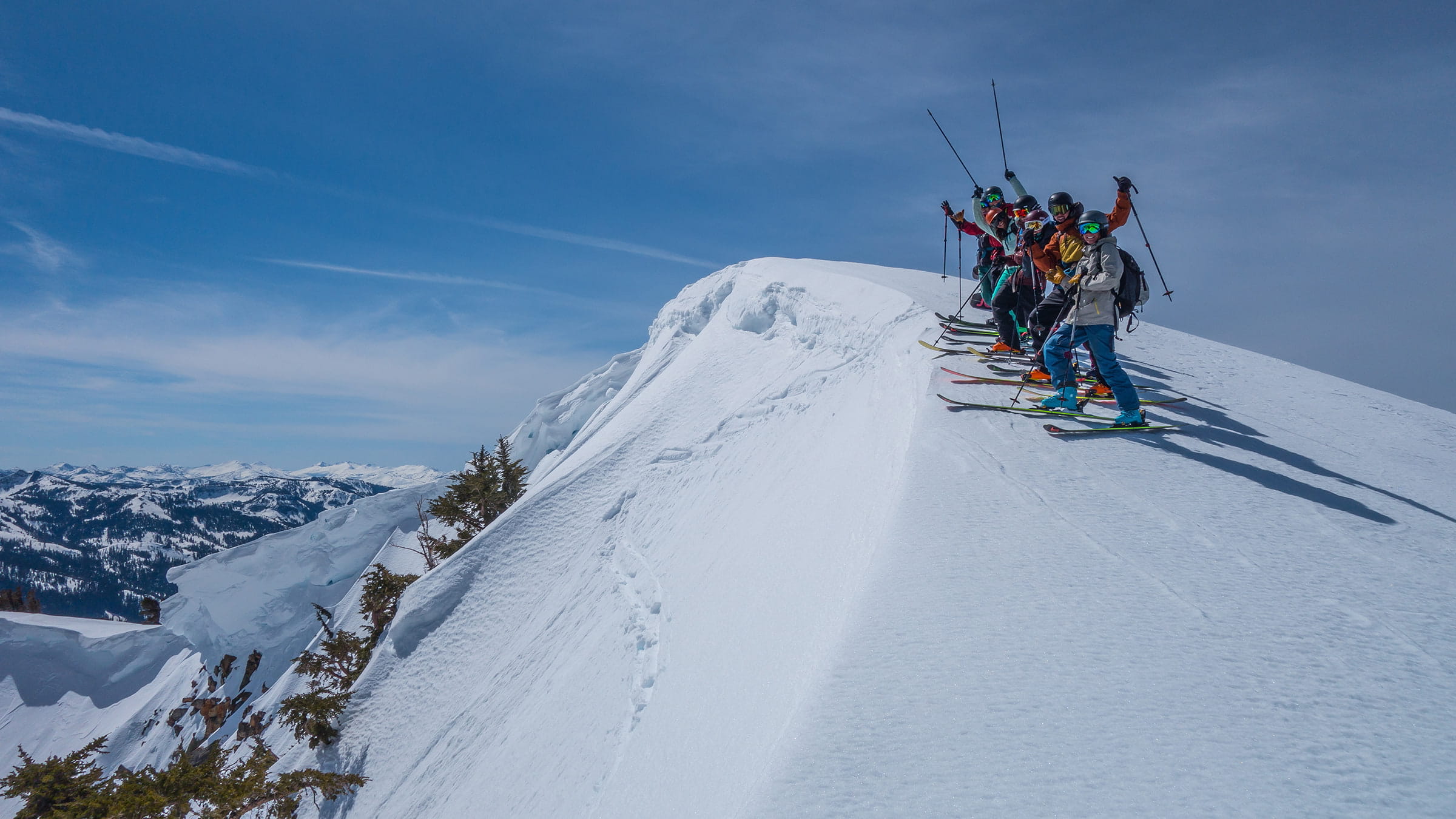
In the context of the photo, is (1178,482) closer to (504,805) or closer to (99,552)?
(504,805)

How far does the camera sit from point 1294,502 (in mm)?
5348

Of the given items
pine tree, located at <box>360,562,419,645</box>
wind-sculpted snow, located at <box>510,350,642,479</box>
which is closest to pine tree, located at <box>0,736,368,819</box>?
pine tree, located at <box>360,562,419,645</box>

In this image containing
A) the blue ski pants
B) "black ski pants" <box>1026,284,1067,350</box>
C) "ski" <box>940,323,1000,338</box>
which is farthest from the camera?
"ski" <box>940,323,1000,338</box>

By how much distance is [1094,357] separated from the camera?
283 inches

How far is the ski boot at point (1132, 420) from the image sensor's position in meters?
7.02

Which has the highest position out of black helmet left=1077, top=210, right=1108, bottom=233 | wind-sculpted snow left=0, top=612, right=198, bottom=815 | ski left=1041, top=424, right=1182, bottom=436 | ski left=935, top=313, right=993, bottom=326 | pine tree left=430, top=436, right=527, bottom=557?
black helmet left=1077, top=210, right=1108, bottom=233

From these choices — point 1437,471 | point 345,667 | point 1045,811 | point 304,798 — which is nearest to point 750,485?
point 1045,811

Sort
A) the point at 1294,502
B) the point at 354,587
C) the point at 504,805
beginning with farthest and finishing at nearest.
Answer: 1. the point at 354,587
2. the point at 504,805
3. the point at 1294,502

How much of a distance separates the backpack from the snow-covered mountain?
5.55ft

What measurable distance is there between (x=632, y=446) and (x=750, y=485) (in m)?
5.61

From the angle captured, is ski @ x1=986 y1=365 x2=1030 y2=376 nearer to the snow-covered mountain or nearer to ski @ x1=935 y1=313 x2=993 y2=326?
the snow-covered mountain

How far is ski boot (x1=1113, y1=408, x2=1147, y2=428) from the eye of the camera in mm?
7016

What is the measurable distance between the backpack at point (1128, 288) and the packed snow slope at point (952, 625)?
1.68 meters

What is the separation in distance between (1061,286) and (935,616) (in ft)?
20.0
